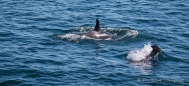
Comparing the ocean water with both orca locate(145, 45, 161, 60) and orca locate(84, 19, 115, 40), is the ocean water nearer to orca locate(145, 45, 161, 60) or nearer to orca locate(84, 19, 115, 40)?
orca locate(145, 45, 161, 60)

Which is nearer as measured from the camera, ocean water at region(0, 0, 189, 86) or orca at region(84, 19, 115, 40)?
ocean water at region(0, 0, 189, 86)

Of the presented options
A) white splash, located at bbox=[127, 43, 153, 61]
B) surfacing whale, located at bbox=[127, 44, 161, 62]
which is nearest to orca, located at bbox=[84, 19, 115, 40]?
white splash, located at bbox=[127, 43, 153, 61]

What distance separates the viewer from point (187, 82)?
904 inches

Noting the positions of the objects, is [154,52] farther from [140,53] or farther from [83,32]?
[83,32]

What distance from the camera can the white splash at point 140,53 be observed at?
87.1 ft

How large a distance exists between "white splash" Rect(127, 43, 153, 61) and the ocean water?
0.50m

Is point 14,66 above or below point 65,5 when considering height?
below

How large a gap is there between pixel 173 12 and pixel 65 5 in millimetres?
10473

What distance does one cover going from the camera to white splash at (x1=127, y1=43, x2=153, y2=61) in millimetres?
26547

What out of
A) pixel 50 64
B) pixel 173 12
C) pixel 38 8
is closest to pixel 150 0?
pixel 173 12

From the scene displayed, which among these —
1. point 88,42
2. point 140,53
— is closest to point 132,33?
point 88,42

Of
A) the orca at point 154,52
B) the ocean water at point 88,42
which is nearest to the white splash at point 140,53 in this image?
the orca at point 154,52

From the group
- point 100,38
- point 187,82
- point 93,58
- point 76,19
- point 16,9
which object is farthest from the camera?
point 16,9

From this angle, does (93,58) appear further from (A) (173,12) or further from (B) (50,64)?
(A) (173,12)
